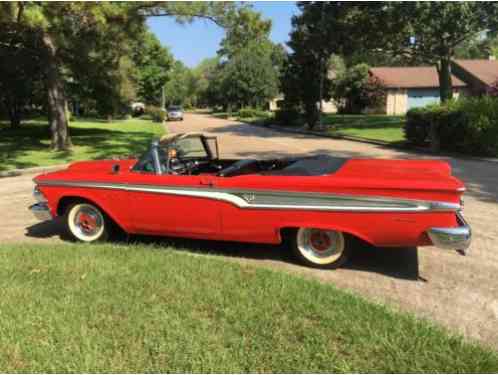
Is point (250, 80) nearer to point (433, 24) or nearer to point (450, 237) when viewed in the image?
point (433, 24)

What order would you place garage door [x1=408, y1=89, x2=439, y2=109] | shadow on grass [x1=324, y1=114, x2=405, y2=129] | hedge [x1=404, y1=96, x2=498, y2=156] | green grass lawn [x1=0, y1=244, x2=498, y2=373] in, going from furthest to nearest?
garage door [x1=408, y1=89, x2=439, y2=109], shadow on grass [x1=324, y1=114, x2=405, y2=129], hedge [x1=404, y1=96, x2=498, y2=156], green grass lawn [x1=0, y1=244, x2=498, y2=373]

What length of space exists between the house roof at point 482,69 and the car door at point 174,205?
147 feet

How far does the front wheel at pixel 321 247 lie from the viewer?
14.6 ft

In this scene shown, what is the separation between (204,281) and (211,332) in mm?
914

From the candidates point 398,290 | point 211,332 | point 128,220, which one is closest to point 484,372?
point 398,290

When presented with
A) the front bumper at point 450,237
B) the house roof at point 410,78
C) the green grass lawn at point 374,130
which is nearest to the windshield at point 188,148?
the front bumper at point 450,237

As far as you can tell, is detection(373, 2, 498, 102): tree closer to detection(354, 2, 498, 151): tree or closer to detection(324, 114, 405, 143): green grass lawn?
detection(354, 2, 498, 151): tree

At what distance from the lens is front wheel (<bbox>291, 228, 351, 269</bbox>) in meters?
4.45

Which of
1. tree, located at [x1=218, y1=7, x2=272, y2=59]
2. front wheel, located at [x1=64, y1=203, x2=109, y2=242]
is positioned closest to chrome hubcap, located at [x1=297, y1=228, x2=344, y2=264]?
front wheel, located at [x1=64, y1=203, x2=109, y2=242]

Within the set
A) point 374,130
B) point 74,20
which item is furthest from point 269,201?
point 374,130

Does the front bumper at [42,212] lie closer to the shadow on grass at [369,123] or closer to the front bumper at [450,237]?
the front bumper at [450,237]

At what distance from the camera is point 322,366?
2.83 m

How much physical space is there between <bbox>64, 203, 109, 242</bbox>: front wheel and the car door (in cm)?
57

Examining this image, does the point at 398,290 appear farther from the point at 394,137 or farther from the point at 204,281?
the point at 394,137
